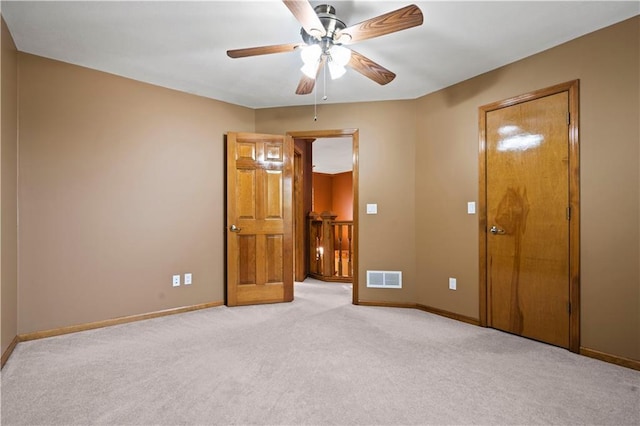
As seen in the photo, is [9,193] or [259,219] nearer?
[9,193]

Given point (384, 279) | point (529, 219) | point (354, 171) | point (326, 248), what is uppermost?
point (354, 171)

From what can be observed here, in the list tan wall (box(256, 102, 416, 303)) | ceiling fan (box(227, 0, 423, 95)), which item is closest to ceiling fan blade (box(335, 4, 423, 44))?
ceiling fan (box(227, 0, 423, 95))

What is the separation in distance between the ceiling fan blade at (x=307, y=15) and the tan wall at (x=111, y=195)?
7.36 feet

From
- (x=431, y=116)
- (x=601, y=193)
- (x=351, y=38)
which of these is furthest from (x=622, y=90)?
(x=351, y=38)

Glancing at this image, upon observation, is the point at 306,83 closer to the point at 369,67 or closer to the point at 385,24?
the point at 369,67

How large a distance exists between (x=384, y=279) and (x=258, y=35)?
2866 millimetres

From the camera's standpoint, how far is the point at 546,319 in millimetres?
2838

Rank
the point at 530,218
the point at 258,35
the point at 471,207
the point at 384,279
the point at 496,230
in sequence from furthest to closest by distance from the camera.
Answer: the point at 384,279, the point at 471,207, the point at 496,230, the point at 530,218, the point at 258,35

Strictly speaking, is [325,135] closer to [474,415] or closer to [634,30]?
[634,30]

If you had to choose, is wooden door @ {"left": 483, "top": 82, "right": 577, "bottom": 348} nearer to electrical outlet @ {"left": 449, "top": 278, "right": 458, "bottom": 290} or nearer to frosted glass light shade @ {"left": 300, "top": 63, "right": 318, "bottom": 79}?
electrical outlet @ {"left": 449, "top": 278, "right": 458, "bottom": 290}

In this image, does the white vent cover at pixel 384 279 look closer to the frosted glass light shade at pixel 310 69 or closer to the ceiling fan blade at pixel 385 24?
the frosted glass light shade at pixel 310 69

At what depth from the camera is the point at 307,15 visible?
1.89 m

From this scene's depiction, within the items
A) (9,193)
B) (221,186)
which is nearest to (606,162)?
(221,186)

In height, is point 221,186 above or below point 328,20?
below
